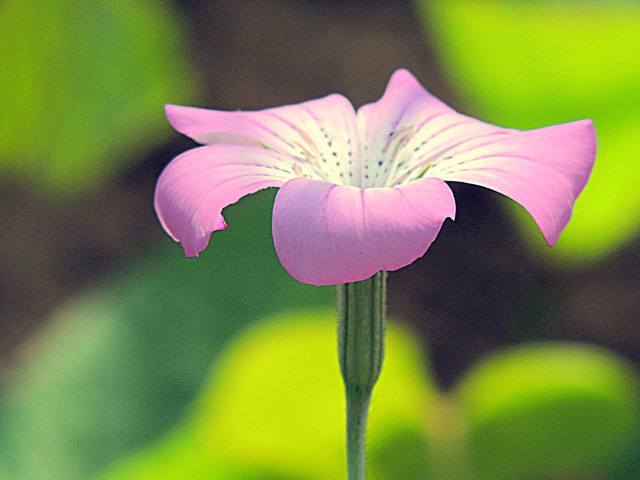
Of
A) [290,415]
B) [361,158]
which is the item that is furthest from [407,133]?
[290,415]

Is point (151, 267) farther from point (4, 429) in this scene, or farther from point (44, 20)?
point (44, 20)

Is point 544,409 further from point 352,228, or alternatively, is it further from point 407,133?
point 352,228

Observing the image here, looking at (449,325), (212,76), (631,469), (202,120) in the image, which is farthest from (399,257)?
(212,76)

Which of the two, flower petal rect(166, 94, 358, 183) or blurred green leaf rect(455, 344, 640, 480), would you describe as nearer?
flower petal rect(166, 94, 358, 183)

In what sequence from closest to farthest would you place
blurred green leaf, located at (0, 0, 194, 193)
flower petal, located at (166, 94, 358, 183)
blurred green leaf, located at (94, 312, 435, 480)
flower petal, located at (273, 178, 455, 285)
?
flower petal, located at (273, 178, 455, 285)
flower petal, located at (166, 94, 358, 183)
blurred green leaf, located at (94, 312, 435, 480)
blurred green leaf, located at (0, 0, 194, 193)

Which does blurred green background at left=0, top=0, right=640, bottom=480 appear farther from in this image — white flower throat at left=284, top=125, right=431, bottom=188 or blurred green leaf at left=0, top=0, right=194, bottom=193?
white flower throat at left=284, top=125, right=431, bottom=188

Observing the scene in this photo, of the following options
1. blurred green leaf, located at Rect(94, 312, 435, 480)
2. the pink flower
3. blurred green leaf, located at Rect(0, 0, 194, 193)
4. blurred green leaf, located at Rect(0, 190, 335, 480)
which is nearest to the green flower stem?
the pink flower
